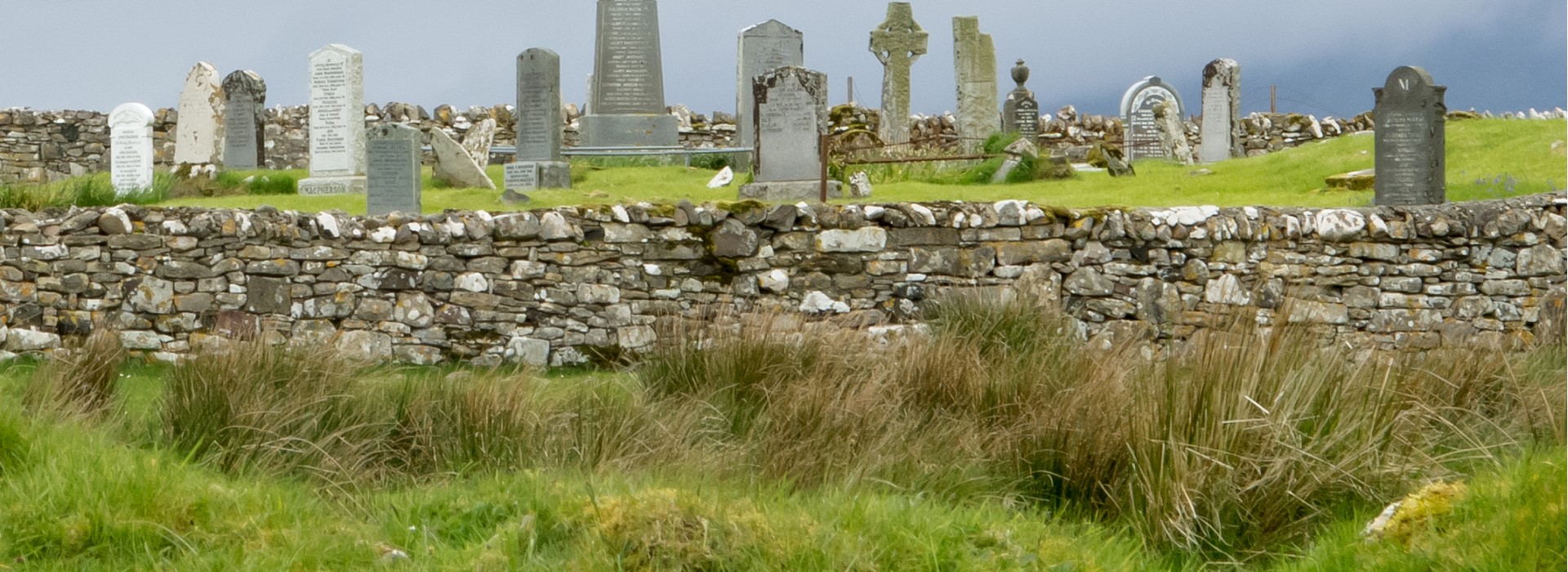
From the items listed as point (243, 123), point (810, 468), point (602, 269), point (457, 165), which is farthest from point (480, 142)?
point (810, 468)

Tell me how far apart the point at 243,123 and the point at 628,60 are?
6.09 meters

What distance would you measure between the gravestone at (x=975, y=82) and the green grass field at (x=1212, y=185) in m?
3.15

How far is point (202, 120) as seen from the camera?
21.1 metres

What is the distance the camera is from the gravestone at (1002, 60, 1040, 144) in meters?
22.9

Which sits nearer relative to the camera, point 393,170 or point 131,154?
point 393,170

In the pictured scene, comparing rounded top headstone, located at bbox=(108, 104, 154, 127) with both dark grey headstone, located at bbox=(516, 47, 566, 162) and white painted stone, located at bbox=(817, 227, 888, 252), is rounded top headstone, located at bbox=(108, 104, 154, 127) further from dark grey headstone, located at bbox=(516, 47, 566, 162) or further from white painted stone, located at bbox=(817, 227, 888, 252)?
white painted stone, located at bbox=(817, 227, 888, 252)

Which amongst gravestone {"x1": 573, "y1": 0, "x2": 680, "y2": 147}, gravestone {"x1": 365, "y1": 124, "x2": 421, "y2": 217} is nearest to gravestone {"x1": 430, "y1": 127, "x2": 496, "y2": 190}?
gravestone {"x1": 365, "y1": 124, "x2": 421, "y2": 217}

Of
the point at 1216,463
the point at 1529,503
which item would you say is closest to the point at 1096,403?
the point at 1216,463

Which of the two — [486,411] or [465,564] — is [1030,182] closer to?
[486,411]

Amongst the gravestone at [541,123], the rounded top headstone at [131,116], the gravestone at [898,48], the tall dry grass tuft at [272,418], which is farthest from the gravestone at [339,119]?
the tall dry grass tuft at [272,418]

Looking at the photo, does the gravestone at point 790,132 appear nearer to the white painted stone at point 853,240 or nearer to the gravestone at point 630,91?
the white painted stone at point 853,240

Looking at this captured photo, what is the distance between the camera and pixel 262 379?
20.7ft

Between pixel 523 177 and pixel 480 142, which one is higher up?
pixel 480 142

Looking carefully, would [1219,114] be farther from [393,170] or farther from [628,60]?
[393,170]
